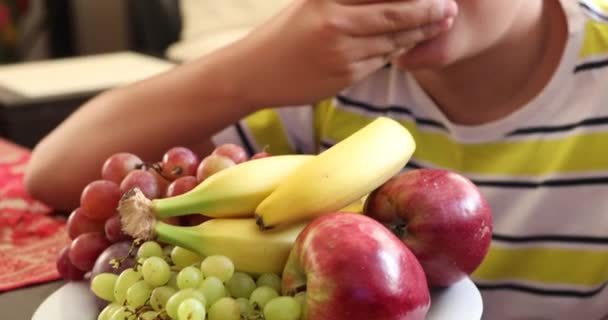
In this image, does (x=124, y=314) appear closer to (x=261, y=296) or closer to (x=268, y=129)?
(x=261, y=296)

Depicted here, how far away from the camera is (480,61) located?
976mm

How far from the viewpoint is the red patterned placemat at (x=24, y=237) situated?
0.83m

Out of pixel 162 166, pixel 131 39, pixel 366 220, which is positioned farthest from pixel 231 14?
pixel 366 220

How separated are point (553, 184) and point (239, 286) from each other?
57 cm

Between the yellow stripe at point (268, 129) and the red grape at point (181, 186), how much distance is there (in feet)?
1.67

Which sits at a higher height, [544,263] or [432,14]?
[432,14]

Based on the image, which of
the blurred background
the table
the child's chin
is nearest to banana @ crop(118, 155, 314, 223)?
the table

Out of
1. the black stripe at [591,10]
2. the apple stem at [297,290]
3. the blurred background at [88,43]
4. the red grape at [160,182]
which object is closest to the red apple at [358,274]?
the apple stem at [297,290]

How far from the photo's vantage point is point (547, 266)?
952 mm

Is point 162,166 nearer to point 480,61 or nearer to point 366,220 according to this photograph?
point 366,220

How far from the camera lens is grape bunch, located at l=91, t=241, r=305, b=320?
0.46 metres

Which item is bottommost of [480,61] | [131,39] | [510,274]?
[131,39]

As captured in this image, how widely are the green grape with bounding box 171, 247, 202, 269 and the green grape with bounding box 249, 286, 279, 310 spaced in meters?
0.06

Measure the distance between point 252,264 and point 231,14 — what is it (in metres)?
2.68
